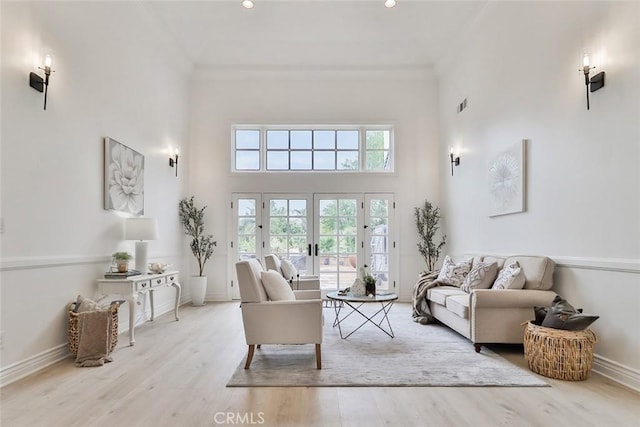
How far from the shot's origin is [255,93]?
22.2 ft

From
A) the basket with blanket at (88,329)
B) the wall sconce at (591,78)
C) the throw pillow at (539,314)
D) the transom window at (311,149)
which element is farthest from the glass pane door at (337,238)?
the wall sconce at (591,78)

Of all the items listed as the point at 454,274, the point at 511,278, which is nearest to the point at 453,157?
the point at 454,274

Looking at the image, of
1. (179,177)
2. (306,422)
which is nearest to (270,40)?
(179,177)

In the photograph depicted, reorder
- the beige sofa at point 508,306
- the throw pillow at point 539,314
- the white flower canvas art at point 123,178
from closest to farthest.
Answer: the throw pillow at point 539,314
the beige sofa at point 508,306
the white flower canvas art at point 123,178

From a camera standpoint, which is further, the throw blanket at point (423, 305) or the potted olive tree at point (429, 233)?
the potted olive tree at point (429, 233)

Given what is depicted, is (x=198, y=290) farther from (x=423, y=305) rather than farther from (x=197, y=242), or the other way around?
(x=423, y=305)

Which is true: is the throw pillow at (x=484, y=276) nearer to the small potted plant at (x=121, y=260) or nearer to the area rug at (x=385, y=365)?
the area rug at (x=385, y=365)

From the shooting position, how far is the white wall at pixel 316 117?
670cm

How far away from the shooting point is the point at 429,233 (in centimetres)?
639

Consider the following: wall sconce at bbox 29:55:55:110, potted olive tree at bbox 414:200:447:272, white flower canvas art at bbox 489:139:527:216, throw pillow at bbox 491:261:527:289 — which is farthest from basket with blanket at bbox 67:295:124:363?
potted olive tree at bbox 414:200:447:272

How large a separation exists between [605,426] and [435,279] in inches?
115

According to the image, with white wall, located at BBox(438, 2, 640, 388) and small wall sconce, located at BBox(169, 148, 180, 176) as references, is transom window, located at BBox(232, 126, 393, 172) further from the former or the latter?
white wall, located at BBox(438, 2, 640, 388)
